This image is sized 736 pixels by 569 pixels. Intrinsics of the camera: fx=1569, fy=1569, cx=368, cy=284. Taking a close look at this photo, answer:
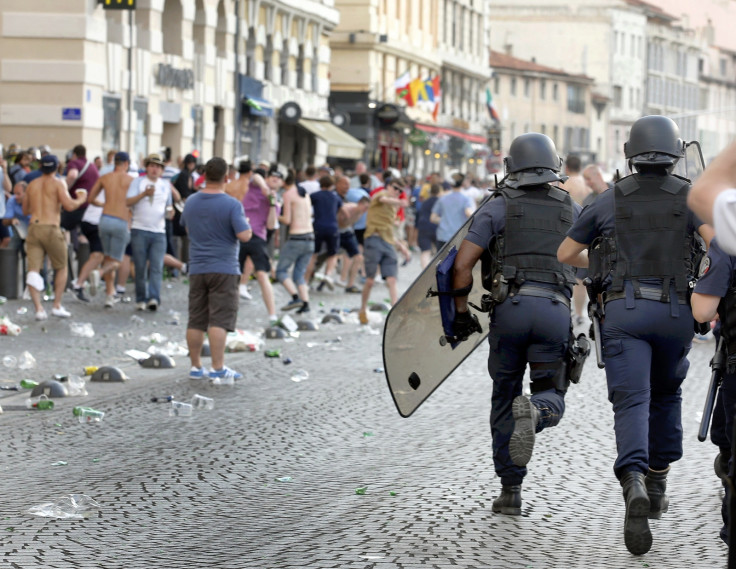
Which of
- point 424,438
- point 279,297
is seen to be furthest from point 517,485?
point 279,297

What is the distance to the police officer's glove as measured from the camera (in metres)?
7.21

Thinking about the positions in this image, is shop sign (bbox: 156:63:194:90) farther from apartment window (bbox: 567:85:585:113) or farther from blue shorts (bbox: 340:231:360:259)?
apartment window (bbox: 567:85:585:113)

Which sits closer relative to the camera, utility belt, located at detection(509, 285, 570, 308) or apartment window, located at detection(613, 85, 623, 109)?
utility belt, located at detection(509, 285, 570, 308)

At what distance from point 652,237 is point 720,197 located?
3072 millimetres

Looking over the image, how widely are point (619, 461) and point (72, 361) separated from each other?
8.13 m

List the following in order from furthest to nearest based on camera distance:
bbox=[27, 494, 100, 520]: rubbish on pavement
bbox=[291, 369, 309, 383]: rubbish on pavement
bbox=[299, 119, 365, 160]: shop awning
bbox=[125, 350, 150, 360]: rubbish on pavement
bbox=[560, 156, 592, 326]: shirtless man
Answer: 1. bbox=[299, 119, 365, 160]: shop awning
2. bbox=[560, 156, 592, 326]: shirtless man
3. bbox=[125, 350, 150, 360]: rubbish on pavement
4. bbox=[291, 369, 309, 383]: rubbish on pavement
5. bbox=[27, 494, 100, 520]: rubbish on pavement

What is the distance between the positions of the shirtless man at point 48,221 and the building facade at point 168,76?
6.56 metres

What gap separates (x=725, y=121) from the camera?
14338cm

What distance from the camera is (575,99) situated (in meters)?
97.9

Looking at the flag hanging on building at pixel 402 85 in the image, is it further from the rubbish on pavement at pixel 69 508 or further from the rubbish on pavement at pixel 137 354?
the rubbish on pavement at pixel 69 508

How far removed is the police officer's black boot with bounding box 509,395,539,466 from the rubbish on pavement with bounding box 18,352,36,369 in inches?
283

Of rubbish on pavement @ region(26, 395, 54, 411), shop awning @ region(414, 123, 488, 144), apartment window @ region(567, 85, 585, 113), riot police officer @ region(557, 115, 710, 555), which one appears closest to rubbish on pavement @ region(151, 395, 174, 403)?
rubbish on pavement @ region(26, 395, 54, 411)

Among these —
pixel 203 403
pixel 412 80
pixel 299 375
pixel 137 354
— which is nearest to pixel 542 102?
pixel 412 80

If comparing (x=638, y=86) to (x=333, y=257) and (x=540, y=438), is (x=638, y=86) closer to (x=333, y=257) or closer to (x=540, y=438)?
(x=333, y=257)
